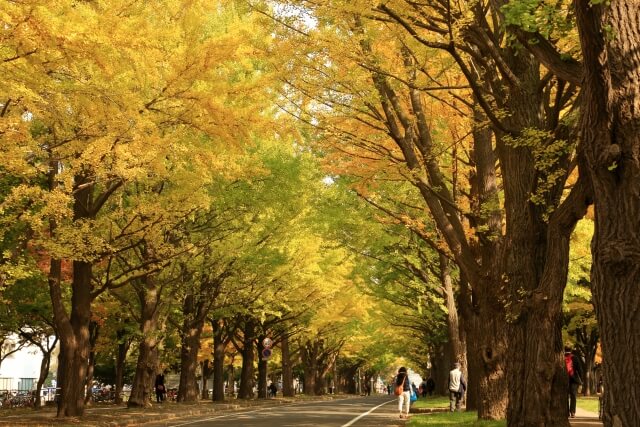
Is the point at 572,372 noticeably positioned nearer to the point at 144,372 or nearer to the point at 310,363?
the point at 144,372

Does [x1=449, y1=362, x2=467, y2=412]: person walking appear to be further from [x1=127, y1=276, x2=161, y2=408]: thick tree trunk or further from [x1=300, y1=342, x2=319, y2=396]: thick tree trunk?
[x1=300, y1=342, x2=319, y2=396]: thick tree trunk

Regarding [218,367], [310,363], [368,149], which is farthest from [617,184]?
[310,363]

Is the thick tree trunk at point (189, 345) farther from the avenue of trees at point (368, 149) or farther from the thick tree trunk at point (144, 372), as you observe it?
the thick tree trunk at point (144, 372)

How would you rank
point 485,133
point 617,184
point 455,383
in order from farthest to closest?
point 455,383, point 485,133, point 617,184

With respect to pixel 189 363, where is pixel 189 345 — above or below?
above

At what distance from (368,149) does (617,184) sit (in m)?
9.36

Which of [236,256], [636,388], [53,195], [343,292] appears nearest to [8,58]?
[53,195]

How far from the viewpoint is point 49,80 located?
11.1m

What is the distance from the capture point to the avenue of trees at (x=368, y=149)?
5914 mm

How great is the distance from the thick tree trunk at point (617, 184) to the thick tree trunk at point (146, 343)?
68.0 feet

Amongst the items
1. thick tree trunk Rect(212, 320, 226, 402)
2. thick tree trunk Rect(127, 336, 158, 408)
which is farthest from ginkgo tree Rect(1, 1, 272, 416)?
thick tree trunk Rect(212, 320, 226, 402)

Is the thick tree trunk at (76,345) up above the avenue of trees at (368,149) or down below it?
below

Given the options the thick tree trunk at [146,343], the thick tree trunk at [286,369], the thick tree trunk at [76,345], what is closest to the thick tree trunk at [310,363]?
the thick tree trunk at [286,369]

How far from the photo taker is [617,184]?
5.79 metres
